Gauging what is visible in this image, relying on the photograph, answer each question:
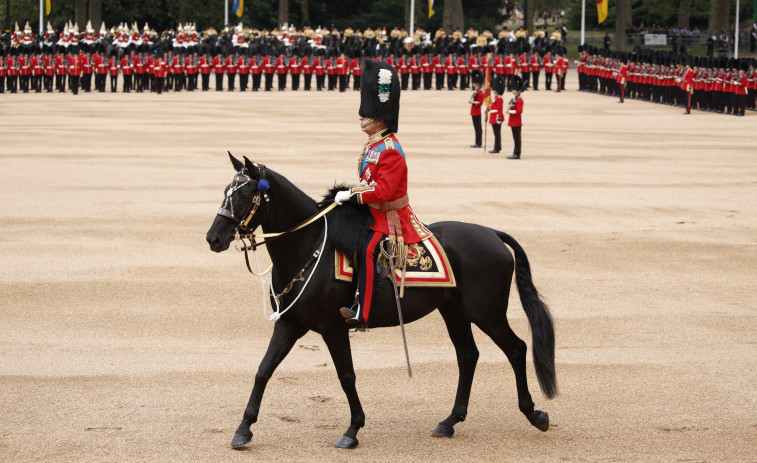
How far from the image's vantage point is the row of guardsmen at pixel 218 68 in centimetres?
3600

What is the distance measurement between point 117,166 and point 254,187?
1270 cm

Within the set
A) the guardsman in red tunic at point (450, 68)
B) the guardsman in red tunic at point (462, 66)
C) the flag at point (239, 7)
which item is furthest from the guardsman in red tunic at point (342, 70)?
the flag at point (239, 7)

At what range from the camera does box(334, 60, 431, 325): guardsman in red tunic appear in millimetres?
6102

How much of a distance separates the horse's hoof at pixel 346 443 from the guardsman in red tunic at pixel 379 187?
2.10 feet

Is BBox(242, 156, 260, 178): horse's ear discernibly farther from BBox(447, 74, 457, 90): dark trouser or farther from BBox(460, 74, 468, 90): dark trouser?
BBox(460, 74, 468, 90): dark trouser

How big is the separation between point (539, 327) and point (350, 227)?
4.27ft

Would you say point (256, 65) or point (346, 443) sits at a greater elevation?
point (256, 65)

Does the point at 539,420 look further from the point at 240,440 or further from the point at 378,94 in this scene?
the point at 378,94

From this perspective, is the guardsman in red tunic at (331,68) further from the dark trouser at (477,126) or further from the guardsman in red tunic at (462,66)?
the dark trouser at (477,126)

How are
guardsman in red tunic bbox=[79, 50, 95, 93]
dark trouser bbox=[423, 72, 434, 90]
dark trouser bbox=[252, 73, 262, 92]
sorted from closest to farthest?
guardsman in red tunic bbox=[79, 50, 95, 93]
dark trouser bbox=[252, 73, 262, 92]
dark trouser bbox=[423, 72, 434, 90]

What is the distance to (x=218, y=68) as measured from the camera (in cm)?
3834

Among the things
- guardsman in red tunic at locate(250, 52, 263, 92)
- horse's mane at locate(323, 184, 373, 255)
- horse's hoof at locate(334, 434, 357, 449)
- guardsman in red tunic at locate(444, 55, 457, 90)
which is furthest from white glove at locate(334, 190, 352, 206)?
guardsman in red tunic at locate(444, 55, 457, 90)

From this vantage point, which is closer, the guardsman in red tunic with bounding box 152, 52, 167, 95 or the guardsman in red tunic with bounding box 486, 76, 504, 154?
the guardsman in red tunic with bounding box 486, 76, 504, 154

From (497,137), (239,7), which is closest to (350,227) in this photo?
(497,137)
